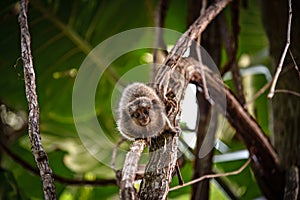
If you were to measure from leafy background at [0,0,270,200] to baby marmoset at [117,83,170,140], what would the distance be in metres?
0.50

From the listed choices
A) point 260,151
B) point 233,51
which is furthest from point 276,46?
point 260,151

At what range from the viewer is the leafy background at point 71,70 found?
921 millimetres

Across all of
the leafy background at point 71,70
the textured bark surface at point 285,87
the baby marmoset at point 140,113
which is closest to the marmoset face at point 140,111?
the baby marmoset at point 140,113

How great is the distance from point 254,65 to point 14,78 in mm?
512

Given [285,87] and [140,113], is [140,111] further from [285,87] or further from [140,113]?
[285,87]

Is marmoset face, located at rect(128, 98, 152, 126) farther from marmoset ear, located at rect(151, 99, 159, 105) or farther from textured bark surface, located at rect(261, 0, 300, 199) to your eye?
textured bark surface, located at rect(261, 0, 300, 199)

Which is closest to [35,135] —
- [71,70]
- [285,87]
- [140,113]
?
[140,113]

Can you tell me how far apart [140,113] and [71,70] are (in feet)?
2.06

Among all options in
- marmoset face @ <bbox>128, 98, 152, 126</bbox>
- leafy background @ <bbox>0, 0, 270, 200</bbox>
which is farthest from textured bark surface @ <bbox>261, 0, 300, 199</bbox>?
marmoset face @ <bbox>128, 98, 152, 126</bbox>

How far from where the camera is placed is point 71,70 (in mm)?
1002

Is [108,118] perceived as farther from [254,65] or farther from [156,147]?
[156,147]

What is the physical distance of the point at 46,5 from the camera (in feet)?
3.01

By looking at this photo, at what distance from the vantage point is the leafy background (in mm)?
921

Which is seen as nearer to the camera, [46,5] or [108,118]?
[46,5]
